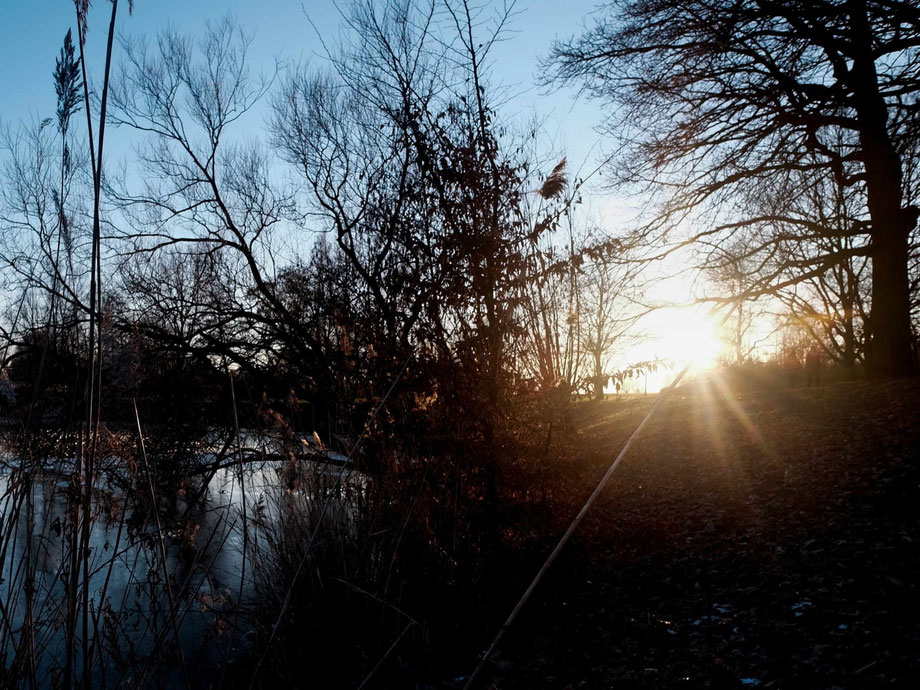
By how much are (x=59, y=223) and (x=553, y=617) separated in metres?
3.75

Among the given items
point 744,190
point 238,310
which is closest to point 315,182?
point 238,310

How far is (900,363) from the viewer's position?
340 inches

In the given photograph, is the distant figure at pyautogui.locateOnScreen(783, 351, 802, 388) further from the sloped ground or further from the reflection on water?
the reflection on water

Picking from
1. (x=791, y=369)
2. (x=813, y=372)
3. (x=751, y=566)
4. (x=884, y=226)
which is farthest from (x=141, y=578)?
(x=791, y=369)

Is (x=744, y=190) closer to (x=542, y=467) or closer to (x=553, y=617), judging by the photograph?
(x=542, y=467)

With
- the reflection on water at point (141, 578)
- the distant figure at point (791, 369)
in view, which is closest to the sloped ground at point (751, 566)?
the reflection on water at point (141, 578)

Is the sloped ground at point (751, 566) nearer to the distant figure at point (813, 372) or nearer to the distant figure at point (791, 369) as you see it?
the distant figure at point (813, 372)

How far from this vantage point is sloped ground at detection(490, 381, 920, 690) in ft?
10.3

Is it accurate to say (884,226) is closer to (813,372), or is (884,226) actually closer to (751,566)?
(813,372)

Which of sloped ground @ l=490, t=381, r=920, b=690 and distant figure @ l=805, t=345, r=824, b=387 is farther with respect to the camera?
distant figure @ l=805, t=345, r=824, b=387

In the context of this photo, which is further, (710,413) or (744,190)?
(710,413)

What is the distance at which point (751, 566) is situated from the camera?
442 cm

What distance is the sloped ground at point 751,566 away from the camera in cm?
314

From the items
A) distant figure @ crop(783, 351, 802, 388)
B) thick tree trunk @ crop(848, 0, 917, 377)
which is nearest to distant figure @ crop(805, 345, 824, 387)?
distant figure @ crop(783, 351, 802, 388)
